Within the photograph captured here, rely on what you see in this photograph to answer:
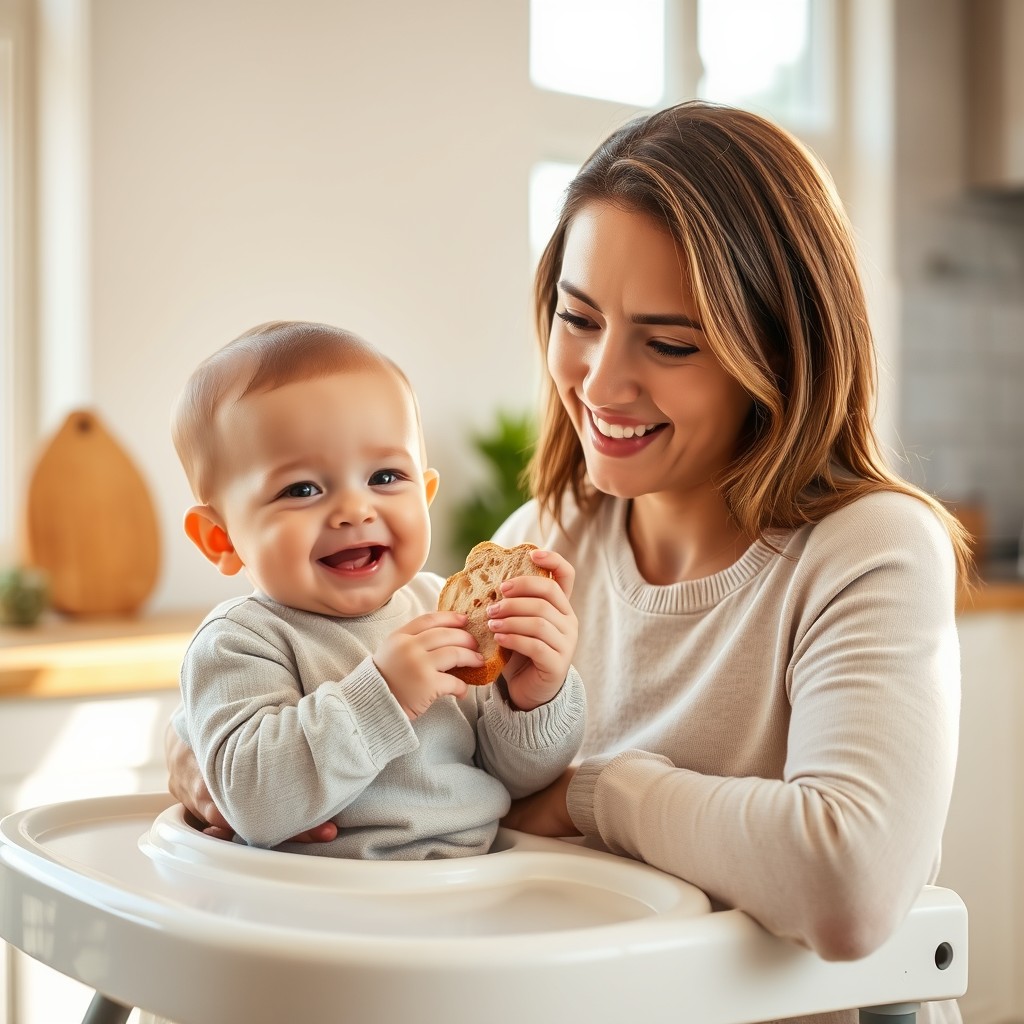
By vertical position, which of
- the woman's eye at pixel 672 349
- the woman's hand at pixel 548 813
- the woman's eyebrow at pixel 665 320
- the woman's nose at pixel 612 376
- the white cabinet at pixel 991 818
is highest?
the woman's eyebrow at pixel 665 320

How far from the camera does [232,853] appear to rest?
915 mm

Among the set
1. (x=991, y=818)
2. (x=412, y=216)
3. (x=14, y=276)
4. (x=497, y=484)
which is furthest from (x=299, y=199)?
(x=991, y=818)

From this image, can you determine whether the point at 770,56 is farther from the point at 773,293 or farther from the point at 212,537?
the point at 212,537

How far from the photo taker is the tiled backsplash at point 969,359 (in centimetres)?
365

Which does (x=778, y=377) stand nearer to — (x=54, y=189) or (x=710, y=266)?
(x=710, y=266)

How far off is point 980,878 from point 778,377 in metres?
2.03

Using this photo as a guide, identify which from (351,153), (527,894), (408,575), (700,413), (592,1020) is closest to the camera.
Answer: (592,1020)

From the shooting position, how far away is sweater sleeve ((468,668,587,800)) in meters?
1.03

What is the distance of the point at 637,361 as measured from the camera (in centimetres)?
116

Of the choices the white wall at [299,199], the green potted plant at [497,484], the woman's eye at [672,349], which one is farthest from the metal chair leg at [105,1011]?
the green potted plant at [497,484]

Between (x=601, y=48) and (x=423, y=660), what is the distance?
2.70 m

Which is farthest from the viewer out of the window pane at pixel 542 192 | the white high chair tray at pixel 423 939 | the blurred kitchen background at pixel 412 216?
the window pane at pixel 542 192

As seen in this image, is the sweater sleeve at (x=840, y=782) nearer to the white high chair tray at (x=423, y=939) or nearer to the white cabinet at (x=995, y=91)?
the white high chair tray at (x=423, y=939)

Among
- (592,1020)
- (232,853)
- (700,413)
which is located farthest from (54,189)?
(592,1020)
